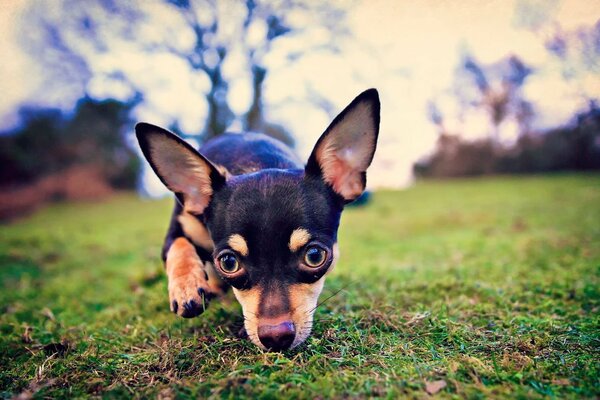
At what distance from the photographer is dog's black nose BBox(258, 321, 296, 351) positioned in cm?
218

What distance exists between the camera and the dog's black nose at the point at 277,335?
7.14 ft

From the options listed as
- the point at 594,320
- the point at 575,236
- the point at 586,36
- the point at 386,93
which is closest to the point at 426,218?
the point at 386,93

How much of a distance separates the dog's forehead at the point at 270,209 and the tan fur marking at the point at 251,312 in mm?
293

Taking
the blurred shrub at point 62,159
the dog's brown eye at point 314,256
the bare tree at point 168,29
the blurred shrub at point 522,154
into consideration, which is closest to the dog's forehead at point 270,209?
the dog's brown eye at point 314,256

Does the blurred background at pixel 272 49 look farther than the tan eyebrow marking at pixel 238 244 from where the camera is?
Yes

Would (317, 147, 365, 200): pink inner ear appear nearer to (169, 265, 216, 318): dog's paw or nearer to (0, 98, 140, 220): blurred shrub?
(169, 265, 216, 318): dog's paw

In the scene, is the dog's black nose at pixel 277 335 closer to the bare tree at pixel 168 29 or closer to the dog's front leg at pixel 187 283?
the dog's front leg at pixel 187 283

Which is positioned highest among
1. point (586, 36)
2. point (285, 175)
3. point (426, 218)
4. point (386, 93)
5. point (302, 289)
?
point (586, 36)

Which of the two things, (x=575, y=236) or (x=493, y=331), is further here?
(x=575, y=236)

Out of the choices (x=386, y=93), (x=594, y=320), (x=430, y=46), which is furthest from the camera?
(x=386, y=93)

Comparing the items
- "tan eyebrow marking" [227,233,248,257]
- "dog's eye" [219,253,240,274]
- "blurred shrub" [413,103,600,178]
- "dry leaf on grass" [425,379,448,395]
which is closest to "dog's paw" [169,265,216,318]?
"dog's eye" [219,253,240,274]

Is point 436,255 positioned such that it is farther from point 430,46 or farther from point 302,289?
point 302,289

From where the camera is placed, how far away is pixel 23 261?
6.76 meters

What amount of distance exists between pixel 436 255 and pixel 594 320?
304 cm
